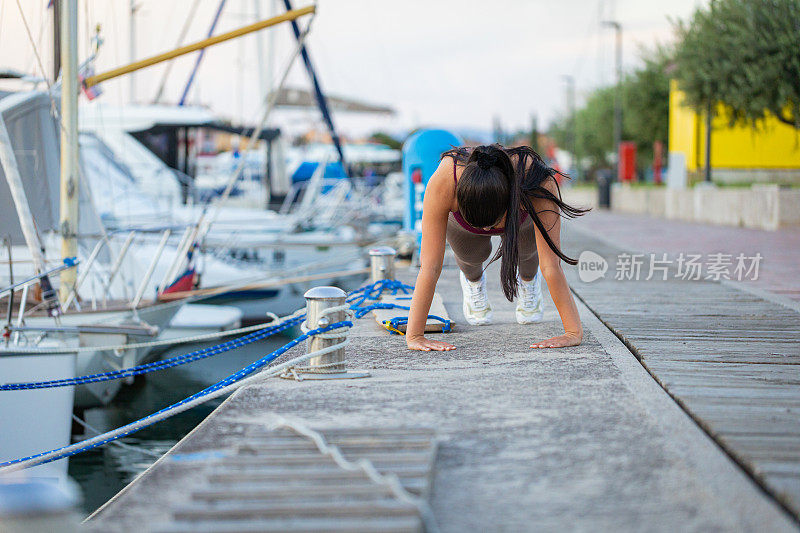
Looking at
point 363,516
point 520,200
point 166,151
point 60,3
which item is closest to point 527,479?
point 363,516

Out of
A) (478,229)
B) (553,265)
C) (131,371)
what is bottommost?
(131,371)

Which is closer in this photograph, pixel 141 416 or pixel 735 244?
pixel 141 416

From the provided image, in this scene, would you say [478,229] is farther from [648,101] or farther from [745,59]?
[648,101]

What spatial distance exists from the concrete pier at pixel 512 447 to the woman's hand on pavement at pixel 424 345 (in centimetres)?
4

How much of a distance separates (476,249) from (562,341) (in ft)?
2.81

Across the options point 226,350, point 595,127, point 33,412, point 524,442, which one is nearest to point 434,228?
point 524,442

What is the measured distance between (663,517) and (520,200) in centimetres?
209

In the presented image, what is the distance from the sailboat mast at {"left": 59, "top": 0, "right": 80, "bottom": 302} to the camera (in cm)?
732

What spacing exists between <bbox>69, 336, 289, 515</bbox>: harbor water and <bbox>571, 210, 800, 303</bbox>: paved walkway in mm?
5134

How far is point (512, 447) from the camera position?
8.55 feet

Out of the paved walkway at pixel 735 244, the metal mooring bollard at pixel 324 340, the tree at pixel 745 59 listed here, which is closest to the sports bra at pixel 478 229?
the metal mooring bollard at pixel 324 340

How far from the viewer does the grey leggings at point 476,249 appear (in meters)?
4.67

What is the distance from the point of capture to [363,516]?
76.7 inches

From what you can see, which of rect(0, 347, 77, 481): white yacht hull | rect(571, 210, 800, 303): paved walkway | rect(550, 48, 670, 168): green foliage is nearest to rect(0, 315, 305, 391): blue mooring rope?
rect(0, 347, 77, 481): white yacht hull
